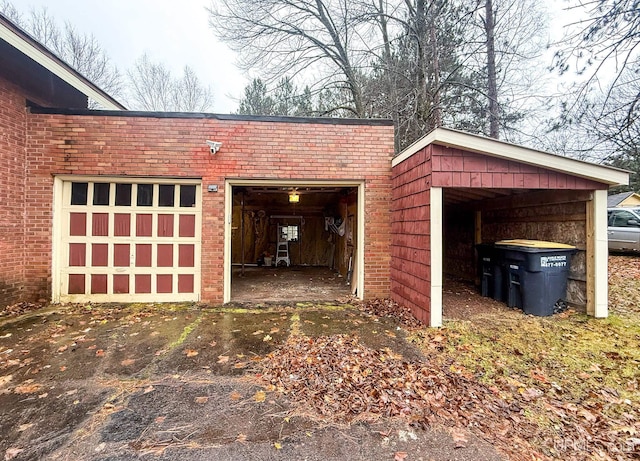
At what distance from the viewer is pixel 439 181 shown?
4406mm

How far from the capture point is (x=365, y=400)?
8.61 ft

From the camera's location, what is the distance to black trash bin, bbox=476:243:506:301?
5789mm

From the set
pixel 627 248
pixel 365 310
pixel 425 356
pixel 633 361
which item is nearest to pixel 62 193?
pixel 365 310

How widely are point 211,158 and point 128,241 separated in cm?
226

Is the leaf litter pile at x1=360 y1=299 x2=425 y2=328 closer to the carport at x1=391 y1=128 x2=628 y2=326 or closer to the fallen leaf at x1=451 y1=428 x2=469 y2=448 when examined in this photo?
the carport at x1=391 y1=128 x2=628 y2=326

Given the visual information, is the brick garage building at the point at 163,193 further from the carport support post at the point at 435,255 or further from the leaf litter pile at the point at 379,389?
the leaf litter pile at the point at 379,389

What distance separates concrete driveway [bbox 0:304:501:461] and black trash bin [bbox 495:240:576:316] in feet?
8.16

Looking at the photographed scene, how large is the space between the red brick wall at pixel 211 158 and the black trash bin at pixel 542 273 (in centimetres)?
228

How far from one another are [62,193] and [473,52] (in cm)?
1159

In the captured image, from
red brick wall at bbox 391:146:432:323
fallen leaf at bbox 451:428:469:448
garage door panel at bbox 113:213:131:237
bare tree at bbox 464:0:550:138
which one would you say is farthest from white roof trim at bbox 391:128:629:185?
garage door panel at bbox 113:213:131:237

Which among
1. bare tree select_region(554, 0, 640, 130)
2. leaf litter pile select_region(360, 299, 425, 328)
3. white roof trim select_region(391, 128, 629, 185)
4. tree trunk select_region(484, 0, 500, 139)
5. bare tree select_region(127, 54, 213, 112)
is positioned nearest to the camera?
white roof trim select_region(391, 128, 629, 185)

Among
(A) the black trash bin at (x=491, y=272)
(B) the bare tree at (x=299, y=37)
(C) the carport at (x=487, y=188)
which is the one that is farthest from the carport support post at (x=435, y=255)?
(B) the bare tree at (x=299, y=37)

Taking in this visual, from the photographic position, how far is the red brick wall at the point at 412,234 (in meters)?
4.52

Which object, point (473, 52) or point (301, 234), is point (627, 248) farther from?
Result: point (301, 234)
